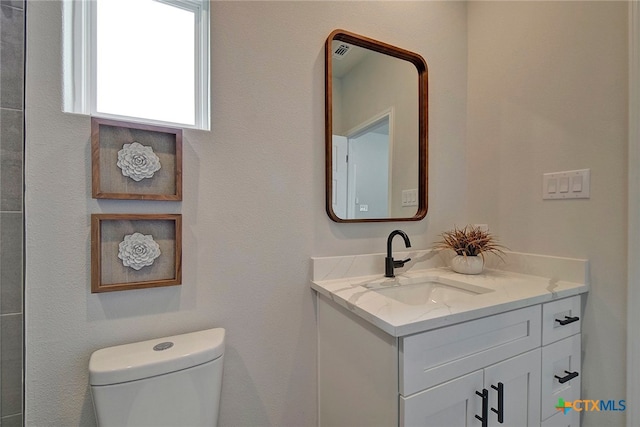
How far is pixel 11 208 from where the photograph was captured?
0.81m

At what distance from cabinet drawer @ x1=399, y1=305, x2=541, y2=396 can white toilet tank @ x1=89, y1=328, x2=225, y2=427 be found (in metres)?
0.58

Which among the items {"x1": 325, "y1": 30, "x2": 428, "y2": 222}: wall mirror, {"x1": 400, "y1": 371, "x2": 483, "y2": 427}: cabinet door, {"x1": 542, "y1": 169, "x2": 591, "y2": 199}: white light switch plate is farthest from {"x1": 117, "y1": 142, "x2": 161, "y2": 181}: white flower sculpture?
{"x1": 542, "y1": 169, "x2": 591, "y2": 199}: white light switch plate

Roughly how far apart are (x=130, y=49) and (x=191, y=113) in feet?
0.91

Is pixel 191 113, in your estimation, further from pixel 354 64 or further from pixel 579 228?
pixel 579 228

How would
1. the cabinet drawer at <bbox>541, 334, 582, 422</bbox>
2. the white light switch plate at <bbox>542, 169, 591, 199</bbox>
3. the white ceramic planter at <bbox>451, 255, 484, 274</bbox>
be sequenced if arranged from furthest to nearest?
the white ceramic planter at <bbox>451, 255, 484, 274</bbox>
the white light switch plate at <bbox>542, 169, 591, 199</bbox>
the cabinet drawer at <bbox>541, 334, 582, 422</bbox>

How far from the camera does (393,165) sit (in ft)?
4.64

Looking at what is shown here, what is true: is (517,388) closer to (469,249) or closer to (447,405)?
(447,405)

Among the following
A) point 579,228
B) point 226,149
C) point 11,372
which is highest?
point 226,149

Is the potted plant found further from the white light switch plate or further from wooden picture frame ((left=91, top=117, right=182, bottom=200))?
wooden picture frame ((left=91, top=117, right=182, bottom=200))

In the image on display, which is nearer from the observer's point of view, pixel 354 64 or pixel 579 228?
pixel 579 228

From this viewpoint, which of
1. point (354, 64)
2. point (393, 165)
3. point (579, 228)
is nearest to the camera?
point (579, 228)

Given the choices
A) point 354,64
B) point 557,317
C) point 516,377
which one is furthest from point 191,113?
point 557,317

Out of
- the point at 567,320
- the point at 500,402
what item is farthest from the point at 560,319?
the point at 500,402

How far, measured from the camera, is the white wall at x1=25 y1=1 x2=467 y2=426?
2.75 feet
